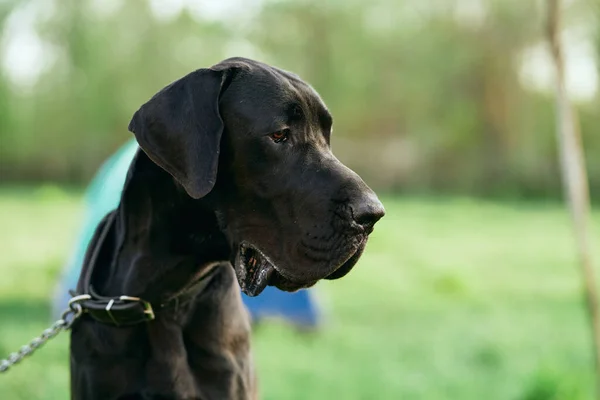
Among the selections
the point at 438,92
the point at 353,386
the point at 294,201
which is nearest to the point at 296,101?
the point at 294,201

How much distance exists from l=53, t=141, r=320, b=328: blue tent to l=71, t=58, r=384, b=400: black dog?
3278mm

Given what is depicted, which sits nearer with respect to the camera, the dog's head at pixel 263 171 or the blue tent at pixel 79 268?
the dog's head at pixel 263 171

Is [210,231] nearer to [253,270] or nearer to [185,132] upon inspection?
[253,270]

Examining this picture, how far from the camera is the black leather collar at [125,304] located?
2.91 meters

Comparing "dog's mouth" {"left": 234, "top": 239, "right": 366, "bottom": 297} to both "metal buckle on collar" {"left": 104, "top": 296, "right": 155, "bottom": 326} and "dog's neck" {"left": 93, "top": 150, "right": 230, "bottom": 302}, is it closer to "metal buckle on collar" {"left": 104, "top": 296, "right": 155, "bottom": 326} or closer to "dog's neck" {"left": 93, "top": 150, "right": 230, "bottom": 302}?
"dog's neck" {"left": 93, "top": 150, "right": 230, "bottom": 302}

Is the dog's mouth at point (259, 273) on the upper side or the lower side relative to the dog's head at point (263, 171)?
lower

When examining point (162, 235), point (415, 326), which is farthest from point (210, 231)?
point (415, 326)

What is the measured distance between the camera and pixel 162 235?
2.97 m

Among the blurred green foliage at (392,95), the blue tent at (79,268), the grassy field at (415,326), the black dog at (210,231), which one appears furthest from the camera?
the blurred green foliage at (392,95)

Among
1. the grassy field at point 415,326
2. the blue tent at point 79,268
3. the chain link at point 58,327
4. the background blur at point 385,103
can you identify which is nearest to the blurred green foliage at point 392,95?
the background blur at point 385,103

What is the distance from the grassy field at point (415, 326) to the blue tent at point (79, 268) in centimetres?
17

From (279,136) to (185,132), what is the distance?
305 mm

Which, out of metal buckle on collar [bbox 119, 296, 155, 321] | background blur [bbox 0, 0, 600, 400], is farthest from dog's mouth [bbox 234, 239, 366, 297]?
background blur [bbox 0, 0, 600, 400]

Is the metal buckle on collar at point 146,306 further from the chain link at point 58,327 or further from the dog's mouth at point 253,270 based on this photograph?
the dog's mouth at point 253,270
